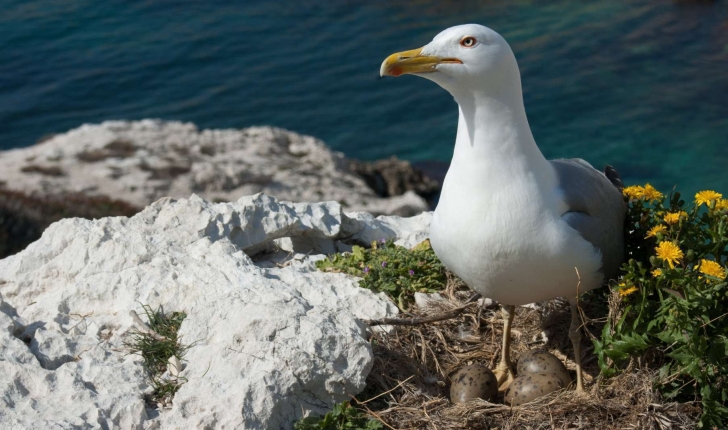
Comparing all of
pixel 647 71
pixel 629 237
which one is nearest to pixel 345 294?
pixel 629 237

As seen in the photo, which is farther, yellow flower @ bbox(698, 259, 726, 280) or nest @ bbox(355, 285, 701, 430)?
nest @ bbox(355, 285, 701, 430)

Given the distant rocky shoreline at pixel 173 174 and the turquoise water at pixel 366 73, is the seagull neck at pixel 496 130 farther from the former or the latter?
the turquoise water at pixel 366 73

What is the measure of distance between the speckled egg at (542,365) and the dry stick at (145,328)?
210 centimetres

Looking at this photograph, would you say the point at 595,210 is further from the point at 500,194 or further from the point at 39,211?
the point at 39,211

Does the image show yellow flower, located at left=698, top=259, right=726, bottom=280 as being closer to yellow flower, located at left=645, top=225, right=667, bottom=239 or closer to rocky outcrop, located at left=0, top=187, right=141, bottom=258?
yellow flower, located at left=645, top=225, right=667, bottom=239

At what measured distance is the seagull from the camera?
4.28m

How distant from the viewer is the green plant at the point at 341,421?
414cm

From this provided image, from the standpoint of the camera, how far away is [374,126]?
1617cm

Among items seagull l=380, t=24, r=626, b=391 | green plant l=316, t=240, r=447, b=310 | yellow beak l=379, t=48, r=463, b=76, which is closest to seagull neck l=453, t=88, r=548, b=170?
seagull l=380, t=24, r=626, b=391

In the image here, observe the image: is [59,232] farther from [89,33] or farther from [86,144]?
[89,33]

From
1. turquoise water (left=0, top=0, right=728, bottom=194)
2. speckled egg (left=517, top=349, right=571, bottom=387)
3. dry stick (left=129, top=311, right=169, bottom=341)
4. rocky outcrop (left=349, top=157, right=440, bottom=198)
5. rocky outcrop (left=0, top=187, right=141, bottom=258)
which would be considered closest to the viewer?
dry stick (left=129, top=311, right=169, bottom=341)

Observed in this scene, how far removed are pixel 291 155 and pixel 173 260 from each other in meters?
8.34

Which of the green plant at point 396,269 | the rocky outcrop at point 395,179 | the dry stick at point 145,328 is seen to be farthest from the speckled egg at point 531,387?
the rocky outcrop at point 395,179

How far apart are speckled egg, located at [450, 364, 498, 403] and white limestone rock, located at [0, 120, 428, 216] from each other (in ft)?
22.9
